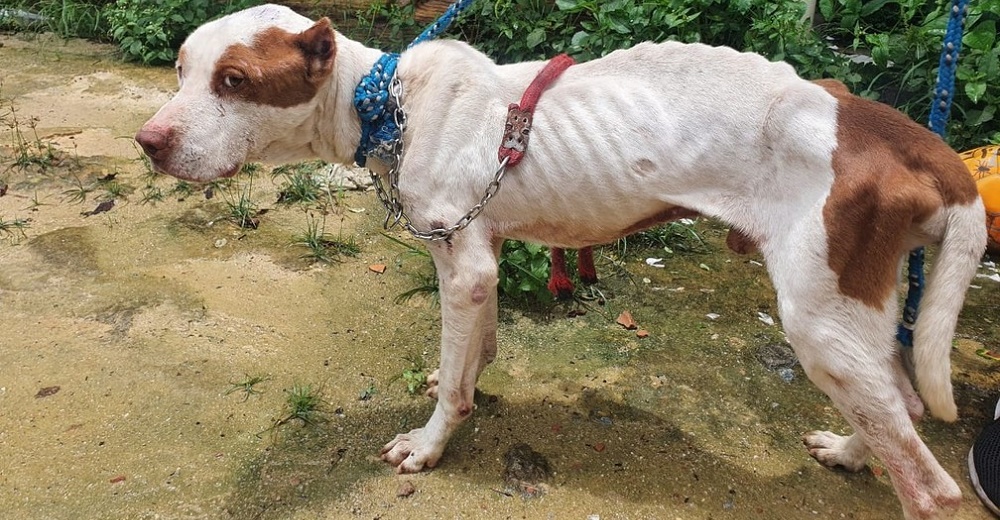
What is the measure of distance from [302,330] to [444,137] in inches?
66.8

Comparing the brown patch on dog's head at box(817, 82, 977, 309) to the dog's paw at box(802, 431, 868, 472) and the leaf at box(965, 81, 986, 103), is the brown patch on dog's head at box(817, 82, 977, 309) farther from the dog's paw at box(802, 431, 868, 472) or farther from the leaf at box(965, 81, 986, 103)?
the leaf at box(965, 81, 986, 103)

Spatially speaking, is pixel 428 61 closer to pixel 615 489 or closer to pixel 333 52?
pixel 333 52

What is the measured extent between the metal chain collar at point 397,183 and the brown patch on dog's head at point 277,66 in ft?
0.87

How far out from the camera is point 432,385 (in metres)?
3.41

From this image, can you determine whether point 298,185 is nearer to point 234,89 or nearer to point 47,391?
point 47,391

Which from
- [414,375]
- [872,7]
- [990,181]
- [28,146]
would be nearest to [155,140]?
[414,375]

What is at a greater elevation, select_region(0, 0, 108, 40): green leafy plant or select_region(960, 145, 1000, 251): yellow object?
select_region(0, 0, 108, 40): green leafy plant

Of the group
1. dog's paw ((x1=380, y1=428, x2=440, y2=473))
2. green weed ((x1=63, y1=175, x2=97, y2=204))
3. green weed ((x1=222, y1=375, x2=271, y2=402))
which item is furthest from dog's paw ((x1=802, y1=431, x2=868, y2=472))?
green weed ((x1=63, y1=175, x2=97, y2=204))

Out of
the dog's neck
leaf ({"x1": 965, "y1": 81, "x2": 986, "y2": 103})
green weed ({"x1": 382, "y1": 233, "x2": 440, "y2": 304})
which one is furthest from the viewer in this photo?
leaf ({"x1": 965, "y1": 81, "x2": 986, "y2": 103})

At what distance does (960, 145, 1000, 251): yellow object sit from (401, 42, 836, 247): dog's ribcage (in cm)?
261

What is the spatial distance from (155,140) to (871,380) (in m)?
2.47

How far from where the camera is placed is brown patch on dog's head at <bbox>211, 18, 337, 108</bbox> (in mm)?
2439

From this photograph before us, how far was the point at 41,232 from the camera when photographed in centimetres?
452

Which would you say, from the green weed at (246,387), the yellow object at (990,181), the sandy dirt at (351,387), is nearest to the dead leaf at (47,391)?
the sandy dirt at (351,387)
